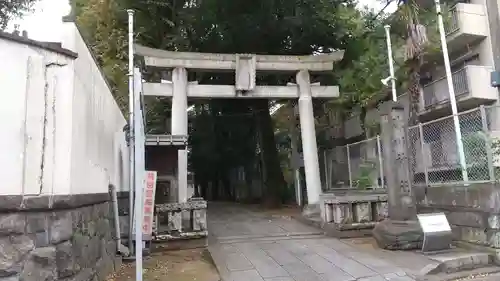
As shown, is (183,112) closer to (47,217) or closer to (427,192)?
(427,192)

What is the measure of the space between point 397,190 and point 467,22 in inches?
398

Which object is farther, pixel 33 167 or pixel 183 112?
pixel 183 112

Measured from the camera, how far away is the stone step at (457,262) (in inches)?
253

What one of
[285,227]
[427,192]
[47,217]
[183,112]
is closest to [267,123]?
[183,112]

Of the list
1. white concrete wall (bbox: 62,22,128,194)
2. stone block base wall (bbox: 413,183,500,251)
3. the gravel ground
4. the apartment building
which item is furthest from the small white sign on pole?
white concrete wall (bbox: 62,22,128,194)

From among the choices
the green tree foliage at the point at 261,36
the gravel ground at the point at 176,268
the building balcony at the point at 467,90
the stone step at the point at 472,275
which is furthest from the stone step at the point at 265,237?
the building balcony at the point at 467,90

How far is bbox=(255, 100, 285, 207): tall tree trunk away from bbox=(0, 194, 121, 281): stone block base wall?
12.7m

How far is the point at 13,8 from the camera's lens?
12.6 m

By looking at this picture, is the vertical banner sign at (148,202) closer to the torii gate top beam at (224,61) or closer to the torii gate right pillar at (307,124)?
the torii gate top beam at (224,61)

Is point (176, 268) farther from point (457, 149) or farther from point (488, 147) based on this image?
point (457, 149)

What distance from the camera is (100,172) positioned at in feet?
20.5

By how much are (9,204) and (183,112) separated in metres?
8.96

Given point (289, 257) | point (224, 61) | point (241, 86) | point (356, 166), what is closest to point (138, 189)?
point (289, 257)

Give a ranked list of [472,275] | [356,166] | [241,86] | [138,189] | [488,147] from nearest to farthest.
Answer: [138,189] < [472,275] < [488,147] < [241,86] < [356,166]
